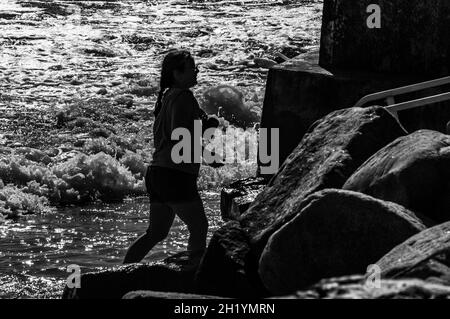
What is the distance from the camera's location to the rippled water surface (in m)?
9.98

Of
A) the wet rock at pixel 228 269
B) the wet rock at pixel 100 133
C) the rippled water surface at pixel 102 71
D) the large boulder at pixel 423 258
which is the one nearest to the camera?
the large boulder at pixel 423 258

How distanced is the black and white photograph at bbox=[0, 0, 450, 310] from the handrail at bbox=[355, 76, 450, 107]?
0.02m

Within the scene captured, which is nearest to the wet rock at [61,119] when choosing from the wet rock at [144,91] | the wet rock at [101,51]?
the wet rock at [144,91]

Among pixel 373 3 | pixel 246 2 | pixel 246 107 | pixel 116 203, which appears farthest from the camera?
pixel 246 2

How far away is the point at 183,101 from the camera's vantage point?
7.23 metres

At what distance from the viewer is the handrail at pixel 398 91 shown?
770cm

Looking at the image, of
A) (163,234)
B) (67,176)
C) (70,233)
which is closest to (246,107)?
(67,176)

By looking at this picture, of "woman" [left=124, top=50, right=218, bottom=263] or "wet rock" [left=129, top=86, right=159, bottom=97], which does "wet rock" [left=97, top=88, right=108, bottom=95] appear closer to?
"wet rock" [left=129, top=86, right=159, bottom=97]

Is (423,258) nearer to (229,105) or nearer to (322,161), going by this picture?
(322,161)

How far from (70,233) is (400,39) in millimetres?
3442

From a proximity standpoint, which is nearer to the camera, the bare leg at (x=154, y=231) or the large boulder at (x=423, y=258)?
the large boulder at (x=423, y=258)

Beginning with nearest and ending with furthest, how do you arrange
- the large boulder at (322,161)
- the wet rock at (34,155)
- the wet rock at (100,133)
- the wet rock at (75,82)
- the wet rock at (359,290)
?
1. the wet rock at (359,290)
2. the large boulder at (322,161)
3. the wet rock at (34,155)
4. the wet rock at (100,133)
5. the wet rock at (75,82)

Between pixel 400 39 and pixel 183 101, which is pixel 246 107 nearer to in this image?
pixel 400 39

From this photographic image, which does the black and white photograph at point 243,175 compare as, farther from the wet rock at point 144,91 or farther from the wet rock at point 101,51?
the wet rock at point 101,51
